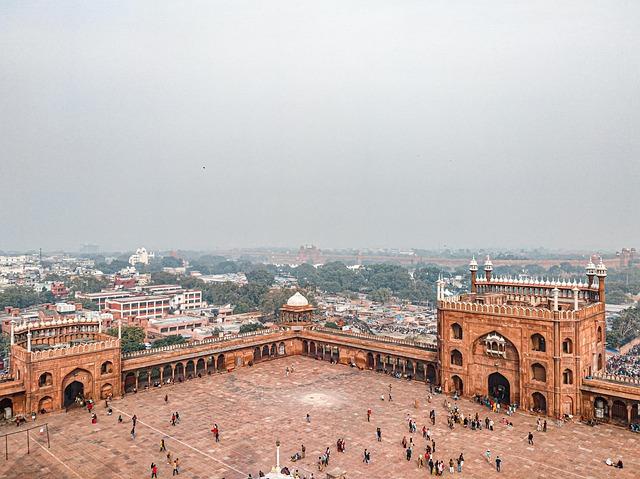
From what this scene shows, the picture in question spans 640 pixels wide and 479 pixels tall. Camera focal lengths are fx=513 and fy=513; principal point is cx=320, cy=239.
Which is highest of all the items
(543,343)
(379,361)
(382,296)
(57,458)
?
(543,343)

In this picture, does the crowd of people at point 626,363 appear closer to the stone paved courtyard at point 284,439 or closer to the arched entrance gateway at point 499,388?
the arched entrance gateway at point 499,388

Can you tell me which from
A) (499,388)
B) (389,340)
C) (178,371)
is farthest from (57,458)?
(499,388)

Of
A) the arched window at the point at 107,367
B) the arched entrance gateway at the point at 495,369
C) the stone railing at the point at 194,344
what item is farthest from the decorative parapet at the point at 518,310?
the arched window at the point at 107,367

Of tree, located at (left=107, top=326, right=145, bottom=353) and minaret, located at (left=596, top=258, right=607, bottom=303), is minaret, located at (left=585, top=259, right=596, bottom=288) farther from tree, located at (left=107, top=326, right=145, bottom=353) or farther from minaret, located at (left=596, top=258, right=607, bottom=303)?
tree, located at (left=107, top=326, right=145, bottom=353)

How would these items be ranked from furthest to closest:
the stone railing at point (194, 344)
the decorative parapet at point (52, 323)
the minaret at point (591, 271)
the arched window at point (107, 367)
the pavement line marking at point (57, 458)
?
the stone railing at point (194, 344)
the minaret at point (591, 271)
the arched window at point (107, 367)
the decorative parapet at point (52, 323)
the pavement line marking at point (57, 458)

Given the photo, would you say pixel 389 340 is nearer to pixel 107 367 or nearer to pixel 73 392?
pixel 107 367
